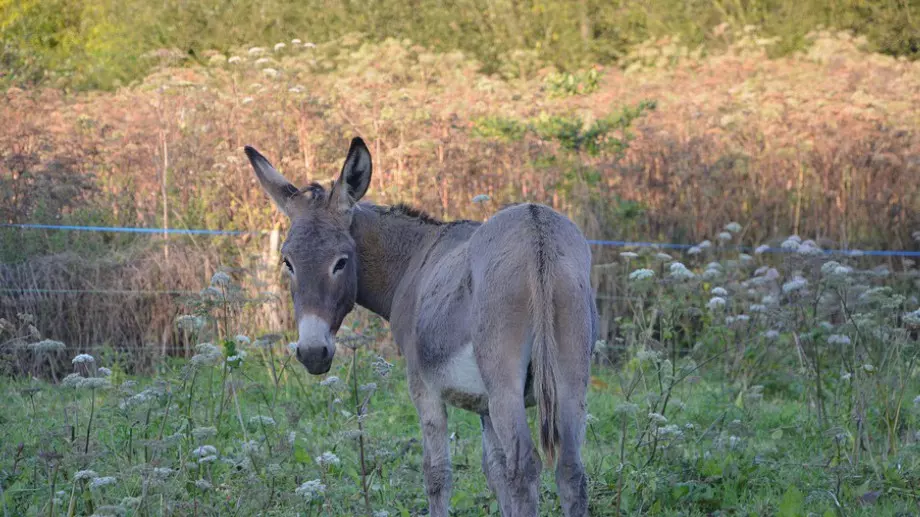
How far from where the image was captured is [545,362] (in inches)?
150

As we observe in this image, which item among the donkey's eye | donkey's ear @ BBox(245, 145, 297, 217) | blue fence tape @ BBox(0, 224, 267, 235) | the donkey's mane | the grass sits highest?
donkey's ear @ BBox(245, 145, 297, 217)

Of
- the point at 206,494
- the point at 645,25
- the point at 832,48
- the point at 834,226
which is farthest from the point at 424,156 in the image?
the point at 645,25

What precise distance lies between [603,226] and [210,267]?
3718mm

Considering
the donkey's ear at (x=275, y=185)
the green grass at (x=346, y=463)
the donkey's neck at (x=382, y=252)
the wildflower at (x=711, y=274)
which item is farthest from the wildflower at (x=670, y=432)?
the wildflower at (x=711, y=274)

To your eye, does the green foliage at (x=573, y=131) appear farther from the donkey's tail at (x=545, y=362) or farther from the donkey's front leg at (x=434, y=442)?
the donkey's tail at (x=545, y=362)

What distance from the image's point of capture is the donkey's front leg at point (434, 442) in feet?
15.1

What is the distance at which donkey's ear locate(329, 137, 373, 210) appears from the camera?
498cm

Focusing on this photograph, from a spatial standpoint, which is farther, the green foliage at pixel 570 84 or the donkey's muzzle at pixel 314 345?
the green foliage at pixel 570 84

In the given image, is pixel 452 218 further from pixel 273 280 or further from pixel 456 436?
pixel 456 436

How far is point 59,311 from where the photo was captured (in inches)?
346

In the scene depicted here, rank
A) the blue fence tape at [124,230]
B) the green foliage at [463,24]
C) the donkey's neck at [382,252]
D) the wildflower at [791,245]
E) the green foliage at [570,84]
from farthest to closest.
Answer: the green foliage at [463,24]
the green foliage at [570,84]
the blue fence tape at [124,230]
the wildflower at [791,245]
the donkey's neck at [382,252]

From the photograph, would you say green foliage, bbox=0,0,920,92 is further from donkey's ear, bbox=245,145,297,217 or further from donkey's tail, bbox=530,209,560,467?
donkey's tail, bbox=530,209,560,467

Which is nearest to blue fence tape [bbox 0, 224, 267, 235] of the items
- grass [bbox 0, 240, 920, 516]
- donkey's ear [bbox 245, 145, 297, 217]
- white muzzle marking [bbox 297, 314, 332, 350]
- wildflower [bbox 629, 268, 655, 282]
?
grass [bbox 0, 240, 920, 516]

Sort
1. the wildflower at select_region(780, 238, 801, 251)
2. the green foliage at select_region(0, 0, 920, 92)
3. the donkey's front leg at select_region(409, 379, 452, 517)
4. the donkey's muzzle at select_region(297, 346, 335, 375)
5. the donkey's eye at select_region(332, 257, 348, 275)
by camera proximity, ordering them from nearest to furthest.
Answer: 1. the donkey's muzzle at select_region(297, 346, 335, 375)
2. the donkey's front leg at select_region(409, 379, 452, 517)
3. the donkey's eye at select_region(332, 257, 348, 275)
4. the wildflower at select_region(780, 238, 801, 251)
5. the green foliage at select_region(0, 0, 920, 92)
